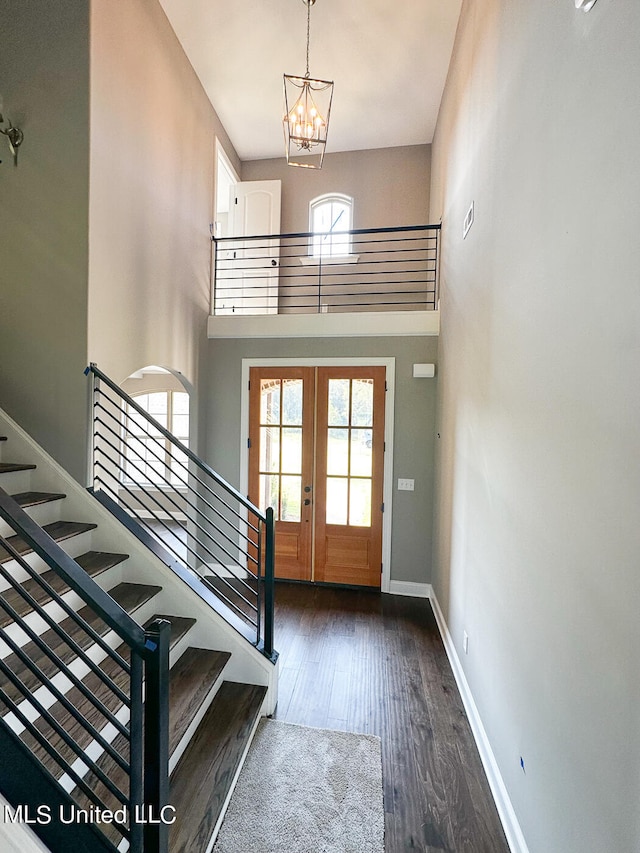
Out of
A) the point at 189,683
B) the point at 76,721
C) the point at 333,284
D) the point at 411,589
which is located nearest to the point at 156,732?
the point at 76,721

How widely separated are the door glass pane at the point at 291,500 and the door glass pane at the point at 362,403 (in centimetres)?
89

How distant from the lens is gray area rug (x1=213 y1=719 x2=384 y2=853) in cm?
162

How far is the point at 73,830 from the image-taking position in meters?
1.21

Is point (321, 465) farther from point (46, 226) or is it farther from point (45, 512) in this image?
point (46, 226)

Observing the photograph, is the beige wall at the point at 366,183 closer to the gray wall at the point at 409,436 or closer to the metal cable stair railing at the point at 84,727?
the gray wall at the point at 409,436

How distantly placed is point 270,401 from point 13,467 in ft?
7.83

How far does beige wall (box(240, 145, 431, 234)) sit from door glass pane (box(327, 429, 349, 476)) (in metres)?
2.81

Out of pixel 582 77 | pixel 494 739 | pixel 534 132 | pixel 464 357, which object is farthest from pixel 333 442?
pixel 582 77

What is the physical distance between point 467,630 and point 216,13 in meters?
4.99

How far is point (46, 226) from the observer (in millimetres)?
2473

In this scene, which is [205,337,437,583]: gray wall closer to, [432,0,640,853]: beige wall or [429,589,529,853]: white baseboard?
[429,589,529,853]: white baseboard

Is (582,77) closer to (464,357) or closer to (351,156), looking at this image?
(464,357)

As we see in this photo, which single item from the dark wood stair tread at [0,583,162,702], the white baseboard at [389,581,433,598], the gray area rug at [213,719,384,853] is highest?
the dark wood stair tread at [0,583,162,702]

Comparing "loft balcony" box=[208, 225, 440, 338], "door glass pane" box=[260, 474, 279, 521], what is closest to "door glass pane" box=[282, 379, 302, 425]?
"loft balcony" box=[208, 225, 440, 338]
